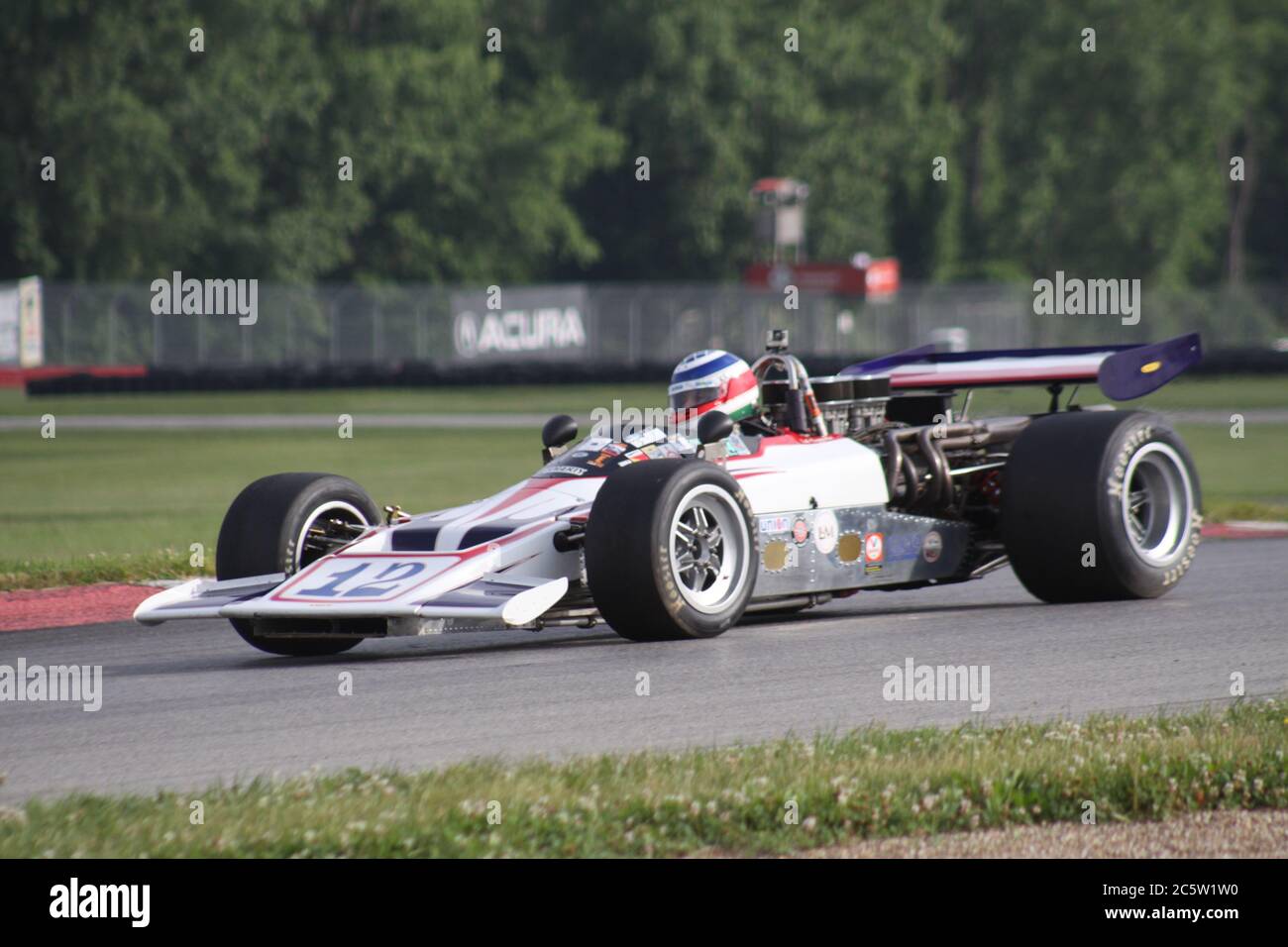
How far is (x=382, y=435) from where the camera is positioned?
103ft

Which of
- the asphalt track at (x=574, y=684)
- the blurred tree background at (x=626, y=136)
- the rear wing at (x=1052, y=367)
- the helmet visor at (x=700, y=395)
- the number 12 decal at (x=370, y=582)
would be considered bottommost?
the asphalt track at (x=574, y=684)

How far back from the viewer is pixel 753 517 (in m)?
9.86

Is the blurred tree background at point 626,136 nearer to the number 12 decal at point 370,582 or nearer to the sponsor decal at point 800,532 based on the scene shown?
the sponsor decal at point 800,532

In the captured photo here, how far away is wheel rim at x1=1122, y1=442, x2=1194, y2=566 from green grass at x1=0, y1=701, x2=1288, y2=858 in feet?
15.0

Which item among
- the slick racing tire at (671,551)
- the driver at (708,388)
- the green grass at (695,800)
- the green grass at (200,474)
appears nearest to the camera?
the green grass at (695,800)

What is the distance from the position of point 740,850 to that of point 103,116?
4959 cm

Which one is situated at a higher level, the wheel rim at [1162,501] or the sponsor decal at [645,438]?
the sponsor decal at [645,438]

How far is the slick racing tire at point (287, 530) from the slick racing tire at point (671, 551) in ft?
4.37

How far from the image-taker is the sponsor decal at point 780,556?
33.2 feet

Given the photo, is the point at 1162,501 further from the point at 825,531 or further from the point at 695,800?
the point at 695,800

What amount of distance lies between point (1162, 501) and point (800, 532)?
8.17ft

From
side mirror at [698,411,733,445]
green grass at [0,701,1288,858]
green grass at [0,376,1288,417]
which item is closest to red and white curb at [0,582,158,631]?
side mirror at [698,411,733,445]

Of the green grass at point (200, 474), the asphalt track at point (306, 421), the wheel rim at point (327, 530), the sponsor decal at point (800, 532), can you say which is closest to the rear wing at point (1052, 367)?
the green grass at point (200, 474)
